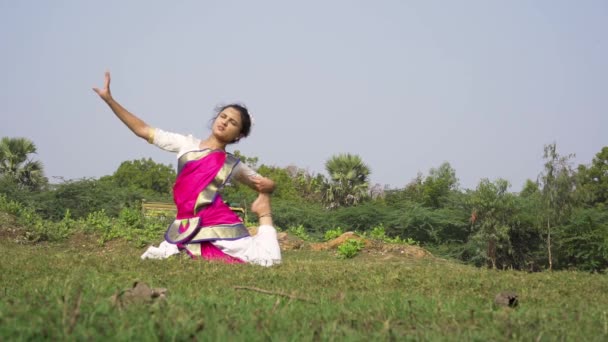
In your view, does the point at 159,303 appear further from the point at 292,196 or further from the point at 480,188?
the point at 292,196

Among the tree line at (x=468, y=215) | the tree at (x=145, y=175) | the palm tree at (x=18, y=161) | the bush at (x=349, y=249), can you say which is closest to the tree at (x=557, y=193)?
the tree line at (x=468, y=215)

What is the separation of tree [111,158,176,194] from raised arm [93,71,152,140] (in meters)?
46.4

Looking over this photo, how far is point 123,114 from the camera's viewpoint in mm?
7527

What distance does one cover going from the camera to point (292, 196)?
161 ft

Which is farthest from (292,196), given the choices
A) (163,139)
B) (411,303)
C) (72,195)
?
(411,303)

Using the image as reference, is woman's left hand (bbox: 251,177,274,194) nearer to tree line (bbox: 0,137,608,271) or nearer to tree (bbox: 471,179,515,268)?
tree line (bbox: 0,137,608,271)

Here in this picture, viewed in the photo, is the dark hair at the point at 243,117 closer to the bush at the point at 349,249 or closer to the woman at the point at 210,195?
the woman at the point at 210,195

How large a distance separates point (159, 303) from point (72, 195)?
73.9ft

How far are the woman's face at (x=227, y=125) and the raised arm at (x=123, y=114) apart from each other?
0.75m

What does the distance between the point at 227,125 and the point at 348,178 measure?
35.4 metres

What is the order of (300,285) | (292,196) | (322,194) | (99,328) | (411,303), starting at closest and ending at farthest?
(99,328)
(411,303)
(300,285)
(322,194)
(292,196)

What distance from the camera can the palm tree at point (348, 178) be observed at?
142 ft

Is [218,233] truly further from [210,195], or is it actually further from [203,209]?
[210,195]

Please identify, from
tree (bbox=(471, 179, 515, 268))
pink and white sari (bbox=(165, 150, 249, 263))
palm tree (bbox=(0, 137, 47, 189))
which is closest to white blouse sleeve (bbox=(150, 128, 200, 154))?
pink and white sari (bbox=(165, 150, 249, 263))
